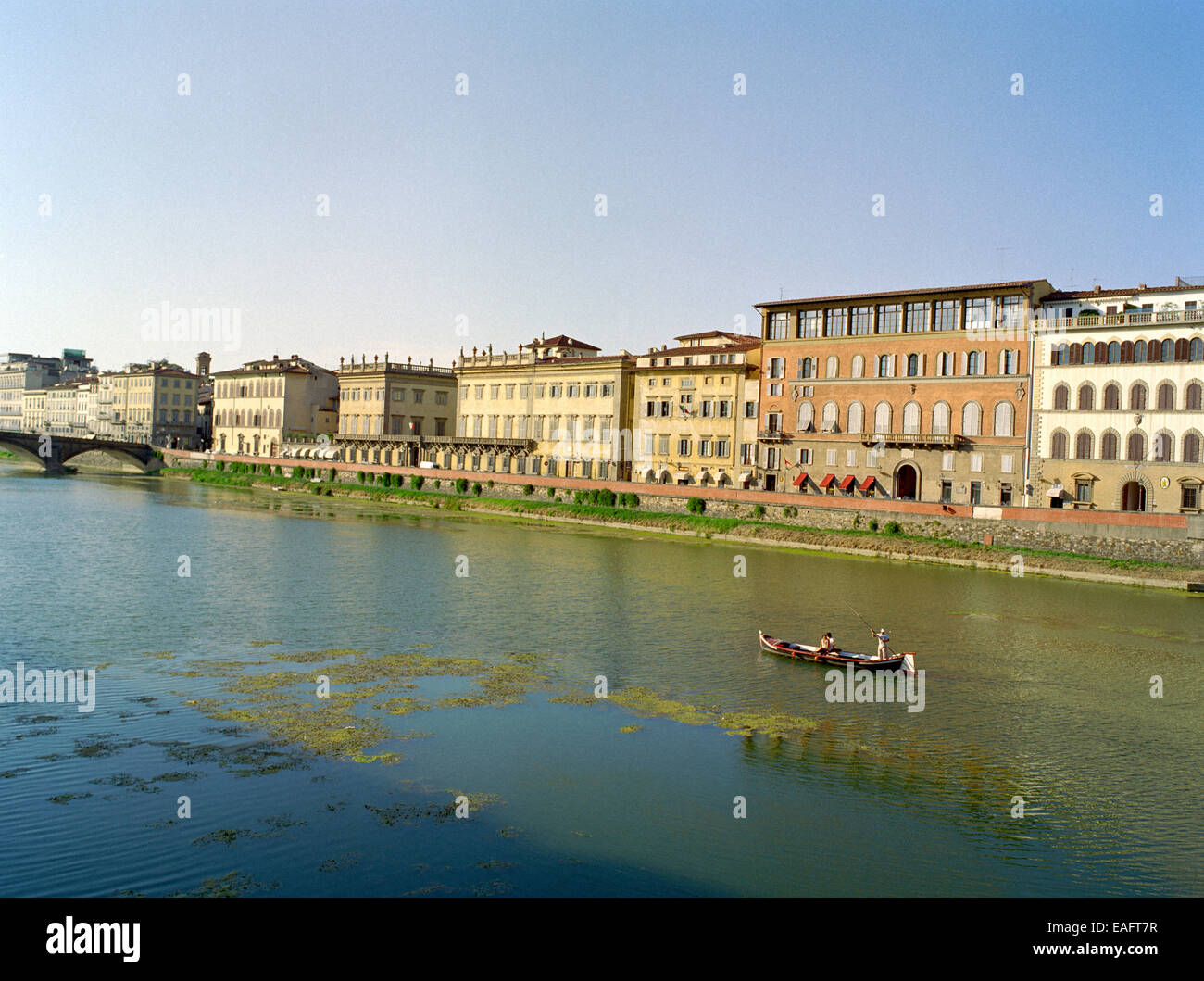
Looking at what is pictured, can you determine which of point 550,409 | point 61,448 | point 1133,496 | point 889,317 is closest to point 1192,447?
point 1133,496

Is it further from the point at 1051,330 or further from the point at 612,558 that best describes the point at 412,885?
the point at 1051,330

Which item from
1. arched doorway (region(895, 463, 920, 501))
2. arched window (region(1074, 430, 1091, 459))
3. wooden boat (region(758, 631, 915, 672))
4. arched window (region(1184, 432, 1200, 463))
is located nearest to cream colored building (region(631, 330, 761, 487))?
arched doorway (region(895, 463, 920, 501))

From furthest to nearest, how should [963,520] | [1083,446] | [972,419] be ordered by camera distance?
[972,419], [1083,446], [963,520]

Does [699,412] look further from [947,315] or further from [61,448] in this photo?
[61,448]

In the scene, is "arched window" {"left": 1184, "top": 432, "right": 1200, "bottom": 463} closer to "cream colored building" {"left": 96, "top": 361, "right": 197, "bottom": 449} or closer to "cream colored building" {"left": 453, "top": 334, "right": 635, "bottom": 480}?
"cream colored building" {"left": 453, "top": 334, "right": 635, "bottom": 480}

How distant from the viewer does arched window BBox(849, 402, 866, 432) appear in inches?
2849

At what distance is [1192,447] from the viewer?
5662 centimetres

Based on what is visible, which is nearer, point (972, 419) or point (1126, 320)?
point (1126, 320)

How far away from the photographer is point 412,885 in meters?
14.4

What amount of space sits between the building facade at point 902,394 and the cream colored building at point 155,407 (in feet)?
376

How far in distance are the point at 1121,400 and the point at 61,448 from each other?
111548 mm
